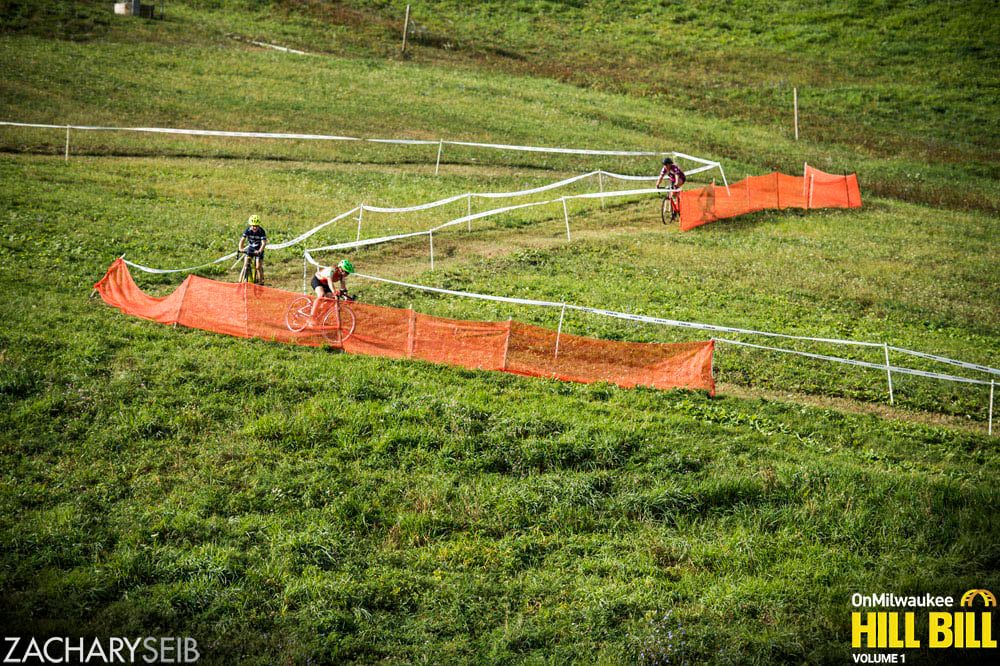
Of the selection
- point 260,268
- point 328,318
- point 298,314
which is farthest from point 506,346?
point 260,268

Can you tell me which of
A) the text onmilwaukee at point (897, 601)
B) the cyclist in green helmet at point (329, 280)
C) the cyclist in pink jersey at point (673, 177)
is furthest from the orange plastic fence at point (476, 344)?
the cyclist in pink jersey at point (673, 177)

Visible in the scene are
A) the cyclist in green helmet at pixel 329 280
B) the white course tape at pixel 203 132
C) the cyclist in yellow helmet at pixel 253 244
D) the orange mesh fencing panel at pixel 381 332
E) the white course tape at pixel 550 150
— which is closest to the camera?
the orange mesh fencing panel at pixel 381 332

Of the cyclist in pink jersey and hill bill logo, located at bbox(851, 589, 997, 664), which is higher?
the cyclist in pink jersey

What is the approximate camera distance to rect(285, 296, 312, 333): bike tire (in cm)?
1594

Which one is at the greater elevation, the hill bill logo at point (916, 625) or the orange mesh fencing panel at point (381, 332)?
the orange mesh fencing panel at point (381, 332)

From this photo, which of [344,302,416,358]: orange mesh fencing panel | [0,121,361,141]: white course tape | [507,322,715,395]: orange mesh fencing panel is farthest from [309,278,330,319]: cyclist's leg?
[0,121,361,141]: white course tape

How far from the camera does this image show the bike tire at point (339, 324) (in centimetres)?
1572

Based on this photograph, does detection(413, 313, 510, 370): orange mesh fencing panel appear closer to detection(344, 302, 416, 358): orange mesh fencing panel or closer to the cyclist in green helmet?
detection(344, 302, 416, 358): orange mesh fencing panel

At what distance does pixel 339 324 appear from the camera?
15742 millimetres

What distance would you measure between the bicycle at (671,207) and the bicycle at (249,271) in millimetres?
14384

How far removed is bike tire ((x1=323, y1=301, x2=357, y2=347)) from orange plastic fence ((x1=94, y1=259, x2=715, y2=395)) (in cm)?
11

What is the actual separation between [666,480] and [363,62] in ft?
147

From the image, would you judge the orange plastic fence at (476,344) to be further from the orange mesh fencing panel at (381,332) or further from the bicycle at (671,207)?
the bicycle at (671,207)

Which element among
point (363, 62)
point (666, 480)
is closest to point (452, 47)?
point (363, 62)
